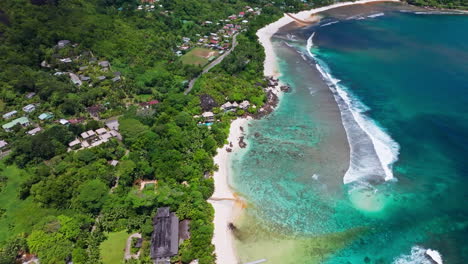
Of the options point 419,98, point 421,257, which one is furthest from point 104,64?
point 419,98

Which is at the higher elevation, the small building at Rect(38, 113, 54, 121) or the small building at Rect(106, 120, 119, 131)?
the small building at Rect(38, 113, 54, 121)

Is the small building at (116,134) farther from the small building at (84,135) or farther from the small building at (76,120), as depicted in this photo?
the small building at (76,120)

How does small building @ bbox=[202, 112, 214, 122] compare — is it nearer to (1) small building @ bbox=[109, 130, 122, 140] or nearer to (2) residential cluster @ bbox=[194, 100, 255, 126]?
(2) residential cluster @ bbox=[194, 100, 255, 126]

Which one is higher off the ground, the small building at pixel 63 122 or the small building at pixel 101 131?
the small building at pixel 63 122

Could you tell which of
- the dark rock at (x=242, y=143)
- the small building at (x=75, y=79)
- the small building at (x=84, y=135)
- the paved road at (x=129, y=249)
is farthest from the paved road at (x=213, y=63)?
the paved road at (x=129, y=249)

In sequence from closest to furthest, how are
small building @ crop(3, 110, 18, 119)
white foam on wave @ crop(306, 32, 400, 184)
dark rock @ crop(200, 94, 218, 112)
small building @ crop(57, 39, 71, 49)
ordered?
white foam on wave @ crop(306, 32, 400, 184) < small building @ crop(3, 110, 18, 119) < dark rock @ crop(200, 94, 218, 112) < small building @ crop(57, 39, 71, 49)

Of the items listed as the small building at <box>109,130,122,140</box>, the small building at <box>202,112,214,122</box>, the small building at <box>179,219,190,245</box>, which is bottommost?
the small building at <box>179,219,190,245</box>

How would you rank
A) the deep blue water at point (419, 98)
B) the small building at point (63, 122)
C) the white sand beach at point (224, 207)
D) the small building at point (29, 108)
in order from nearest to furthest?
the white sand beach at point (224, 207), the deep blue water at point (419, 98), the small building at point (63, 122), the small building at point (29, 108)

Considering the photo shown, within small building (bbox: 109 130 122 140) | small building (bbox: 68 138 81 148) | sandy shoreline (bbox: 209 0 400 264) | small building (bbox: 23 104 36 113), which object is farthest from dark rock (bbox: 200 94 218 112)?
small building (bbox: 23 104 36 113)
